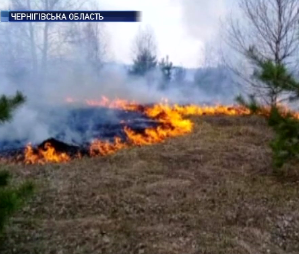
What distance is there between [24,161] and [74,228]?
2.94 m

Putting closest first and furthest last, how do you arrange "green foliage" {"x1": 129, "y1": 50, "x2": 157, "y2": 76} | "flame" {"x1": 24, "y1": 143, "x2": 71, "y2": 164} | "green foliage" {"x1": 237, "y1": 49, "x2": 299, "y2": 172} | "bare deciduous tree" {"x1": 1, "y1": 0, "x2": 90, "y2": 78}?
"green foliage" {"x1": 237, "y1": 49, "x2": 299, "y2": 172} → "flame" {"x1": 24, "y1": 143, "x2": 71, "y2": 164} → "bare deciduous tree" {"x1": 1, "y1": 0, "x2": 90, "y2": 78} → "green foliage" {"x1": 129, "y1": 50, "x2": 157, "y2": 76}

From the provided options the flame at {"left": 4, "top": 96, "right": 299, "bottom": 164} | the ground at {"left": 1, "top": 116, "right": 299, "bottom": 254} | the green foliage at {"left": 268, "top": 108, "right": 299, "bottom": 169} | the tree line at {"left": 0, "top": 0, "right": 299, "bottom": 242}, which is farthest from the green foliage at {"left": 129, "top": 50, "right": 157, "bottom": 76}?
the green foliage at {"left": 268, "top": 108, "right": 299, "bottom": 169}

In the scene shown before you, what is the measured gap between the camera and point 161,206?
204 inches

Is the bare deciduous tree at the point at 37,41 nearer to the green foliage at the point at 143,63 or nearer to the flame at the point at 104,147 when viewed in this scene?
the green foliage at the point at 143,63

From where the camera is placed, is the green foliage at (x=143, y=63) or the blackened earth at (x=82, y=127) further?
the green foliage at (x=143, y=63)

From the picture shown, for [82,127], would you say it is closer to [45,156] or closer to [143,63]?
[45,156]

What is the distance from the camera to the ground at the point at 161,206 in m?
4.30

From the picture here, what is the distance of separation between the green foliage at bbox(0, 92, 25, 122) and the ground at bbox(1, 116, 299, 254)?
1.42 m

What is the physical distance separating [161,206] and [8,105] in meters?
2.38

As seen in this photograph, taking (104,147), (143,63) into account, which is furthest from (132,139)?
(143,63)

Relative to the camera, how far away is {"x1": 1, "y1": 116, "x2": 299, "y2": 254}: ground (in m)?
4.30

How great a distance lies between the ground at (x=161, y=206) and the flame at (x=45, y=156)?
1.13ft

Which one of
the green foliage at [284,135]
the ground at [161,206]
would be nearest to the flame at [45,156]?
the ground at [161,206]

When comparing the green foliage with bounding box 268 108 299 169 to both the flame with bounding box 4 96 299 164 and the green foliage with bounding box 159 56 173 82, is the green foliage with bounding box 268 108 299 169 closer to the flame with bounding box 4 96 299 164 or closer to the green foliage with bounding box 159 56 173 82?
the flame with bounding box 4 96 299 164
